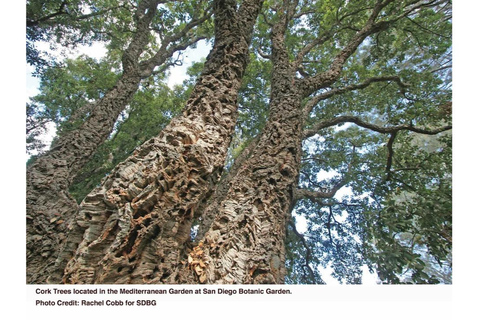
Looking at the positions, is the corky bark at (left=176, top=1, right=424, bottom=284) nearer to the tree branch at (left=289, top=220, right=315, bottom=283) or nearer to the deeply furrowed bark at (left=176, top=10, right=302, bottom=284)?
the deeply furrowed bark at (left=176, top=10, right=302, bottom=284)

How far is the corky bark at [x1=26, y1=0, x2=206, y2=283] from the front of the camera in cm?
206

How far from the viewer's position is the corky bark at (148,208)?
126 cm

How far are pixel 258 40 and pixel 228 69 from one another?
623cm

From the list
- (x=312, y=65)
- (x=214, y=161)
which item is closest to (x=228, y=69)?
(x=214, y=161)

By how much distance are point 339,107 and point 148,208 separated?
23.7ft

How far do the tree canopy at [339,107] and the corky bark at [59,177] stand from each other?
1326 millimetres

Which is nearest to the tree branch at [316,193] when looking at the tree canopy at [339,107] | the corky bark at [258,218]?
the tree canopy at [339,107]

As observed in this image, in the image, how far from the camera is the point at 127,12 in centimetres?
821

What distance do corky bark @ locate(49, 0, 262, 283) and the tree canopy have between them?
6.40 ft

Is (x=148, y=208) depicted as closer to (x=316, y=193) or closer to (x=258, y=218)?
(x=258, y=218)

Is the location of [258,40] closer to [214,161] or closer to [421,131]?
[421,131]

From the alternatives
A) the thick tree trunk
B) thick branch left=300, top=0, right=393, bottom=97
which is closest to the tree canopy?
thick branch left=300, top=0, right=393, bottom=97

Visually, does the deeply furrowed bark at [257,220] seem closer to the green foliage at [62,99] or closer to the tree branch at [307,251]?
the tree branch at [307,251]

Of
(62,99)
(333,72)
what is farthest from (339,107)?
(62,99)
